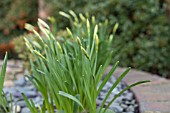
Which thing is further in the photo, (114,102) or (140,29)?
(140,29)

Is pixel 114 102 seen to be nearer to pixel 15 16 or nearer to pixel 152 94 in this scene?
pixel 152 94

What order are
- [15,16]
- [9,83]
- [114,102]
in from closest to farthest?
[114,102] → [9,83] → [15,16]

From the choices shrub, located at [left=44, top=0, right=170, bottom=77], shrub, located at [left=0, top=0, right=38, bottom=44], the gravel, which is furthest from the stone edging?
shrub, located at [left=0, top=0, right=38, bottom=44]

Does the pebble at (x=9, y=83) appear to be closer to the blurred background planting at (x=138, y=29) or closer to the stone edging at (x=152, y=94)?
the blurred background planting at (x=138, y=29)

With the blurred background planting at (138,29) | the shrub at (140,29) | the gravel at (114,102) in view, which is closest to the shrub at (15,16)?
the blurred background planting at (138,29)

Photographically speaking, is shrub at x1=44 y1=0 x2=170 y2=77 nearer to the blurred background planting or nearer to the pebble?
the blurred background planting

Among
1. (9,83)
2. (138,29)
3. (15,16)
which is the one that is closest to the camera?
(9,83)

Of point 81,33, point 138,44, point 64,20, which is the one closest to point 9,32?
point 64,20

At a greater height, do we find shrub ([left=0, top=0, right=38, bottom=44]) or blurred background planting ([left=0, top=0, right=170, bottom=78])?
shrub ([left=0, top=0, right=38, bottom=44])

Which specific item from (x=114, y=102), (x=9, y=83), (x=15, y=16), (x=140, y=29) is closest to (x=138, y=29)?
(x=140, y=29)

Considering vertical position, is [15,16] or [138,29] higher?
[15,16]

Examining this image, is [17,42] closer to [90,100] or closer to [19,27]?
[90,100]
